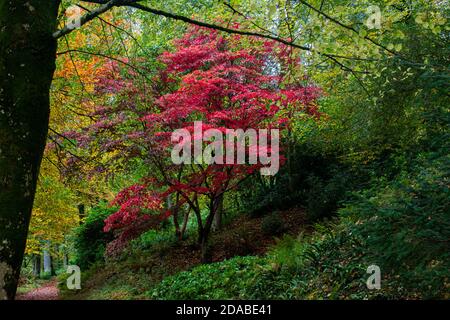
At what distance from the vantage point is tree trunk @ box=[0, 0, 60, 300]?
8.57 ft

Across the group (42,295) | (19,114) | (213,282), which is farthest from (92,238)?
(19,114)

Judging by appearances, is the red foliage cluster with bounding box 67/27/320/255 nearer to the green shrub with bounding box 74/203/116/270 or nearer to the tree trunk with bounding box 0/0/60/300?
the green shrub with bounding box 74/203/116/270

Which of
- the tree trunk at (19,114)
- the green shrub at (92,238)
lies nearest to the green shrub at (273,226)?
the green shrub at (92,238)

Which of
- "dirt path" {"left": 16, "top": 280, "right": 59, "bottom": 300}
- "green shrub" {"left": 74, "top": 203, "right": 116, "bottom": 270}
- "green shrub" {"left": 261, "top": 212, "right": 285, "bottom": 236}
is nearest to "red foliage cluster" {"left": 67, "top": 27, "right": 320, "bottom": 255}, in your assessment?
"green shrub" {"left": 261, "top": 212, "right": 285, "bottom": 236}

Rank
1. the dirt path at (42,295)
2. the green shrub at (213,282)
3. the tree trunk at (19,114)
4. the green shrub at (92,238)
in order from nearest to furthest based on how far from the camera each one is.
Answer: the tree trunk at (19,114) < the green shrub at (213,282) < the dirt path at (42,295) < the green shrub at (92,238)

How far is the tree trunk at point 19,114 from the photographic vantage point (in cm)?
261

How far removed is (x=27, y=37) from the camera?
2.77m

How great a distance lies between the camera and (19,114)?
8.95ft

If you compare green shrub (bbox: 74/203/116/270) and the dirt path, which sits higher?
green shrub (bbox: 74/203/116/270)

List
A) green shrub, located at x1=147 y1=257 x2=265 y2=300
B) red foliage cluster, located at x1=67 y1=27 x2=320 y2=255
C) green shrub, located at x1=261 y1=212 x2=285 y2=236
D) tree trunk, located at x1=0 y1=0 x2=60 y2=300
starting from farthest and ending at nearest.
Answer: green shrub, located at x1=261 y1=212 x2=285 y2=236 → red foliage cluster, located at x1=67 y1=27 x2=320 y2=255 → green shrub, located at x1=147 y1=257 x2=265 y2=300 → tree trunk, located at x1=0 y1=0 x2=60 y2=300

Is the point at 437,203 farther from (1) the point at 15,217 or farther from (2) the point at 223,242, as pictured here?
(2) the point at 223,242

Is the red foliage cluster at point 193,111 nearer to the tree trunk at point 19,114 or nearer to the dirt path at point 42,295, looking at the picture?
the dirt path at point 42,295
